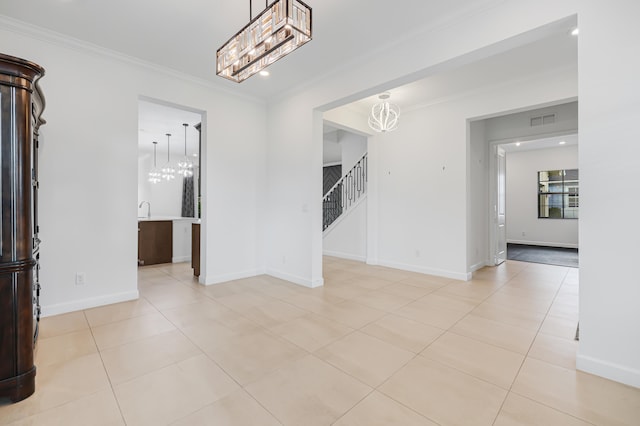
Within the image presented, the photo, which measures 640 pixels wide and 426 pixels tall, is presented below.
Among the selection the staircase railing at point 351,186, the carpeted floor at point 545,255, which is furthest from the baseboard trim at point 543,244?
the staircase railing at point 351,186

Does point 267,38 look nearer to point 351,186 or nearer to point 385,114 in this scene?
point 385,114

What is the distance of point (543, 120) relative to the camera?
5.06m

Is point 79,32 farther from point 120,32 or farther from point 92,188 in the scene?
point 92,188

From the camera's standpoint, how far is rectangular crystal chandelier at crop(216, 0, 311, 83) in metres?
1.92

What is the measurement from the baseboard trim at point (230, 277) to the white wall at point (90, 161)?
0.06 m

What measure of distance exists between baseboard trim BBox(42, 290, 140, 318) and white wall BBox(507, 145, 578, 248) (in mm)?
10851

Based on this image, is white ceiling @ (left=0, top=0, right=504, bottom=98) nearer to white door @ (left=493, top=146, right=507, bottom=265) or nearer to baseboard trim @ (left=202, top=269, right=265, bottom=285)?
baseboard trim @ (left=202, top=269, right=265, bottom=285)

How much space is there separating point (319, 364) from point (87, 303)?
2.98 metres

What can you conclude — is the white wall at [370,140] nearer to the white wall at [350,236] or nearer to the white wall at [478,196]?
the white wall at [478,196]

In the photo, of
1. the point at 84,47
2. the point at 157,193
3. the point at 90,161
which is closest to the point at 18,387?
the point at 90,161

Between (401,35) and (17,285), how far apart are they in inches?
155

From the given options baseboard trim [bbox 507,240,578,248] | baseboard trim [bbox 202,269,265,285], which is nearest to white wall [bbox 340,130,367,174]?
baseboard trim [bbox 202,269,265,285]

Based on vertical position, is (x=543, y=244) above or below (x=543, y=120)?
below

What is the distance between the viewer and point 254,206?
199 inches
